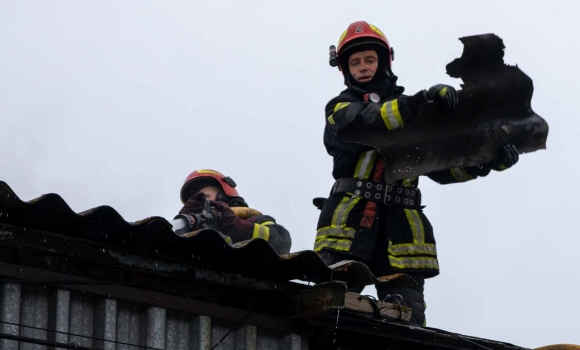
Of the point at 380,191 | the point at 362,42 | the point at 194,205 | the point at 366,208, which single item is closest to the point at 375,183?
the point at 380,191

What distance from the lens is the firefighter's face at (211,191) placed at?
13.7m

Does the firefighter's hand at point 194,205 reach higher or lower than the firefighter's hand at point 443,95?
higher

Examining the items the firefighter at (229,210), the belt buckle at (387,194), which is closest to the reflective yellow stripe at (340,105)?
the belt buckle at (387,194)

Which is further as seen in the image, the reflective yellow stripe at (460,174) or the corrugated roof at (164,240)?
the reflective yellow stripe at (460,174)

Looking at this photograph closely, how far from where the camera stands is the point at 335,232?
32.4 ft

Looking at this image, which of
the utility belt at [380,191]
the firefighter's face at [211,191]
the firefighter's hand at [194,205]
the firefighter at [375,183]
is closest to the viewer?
the firefighter at [375,183]

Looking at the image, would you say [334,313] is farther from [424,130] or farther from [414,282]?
[424,130]

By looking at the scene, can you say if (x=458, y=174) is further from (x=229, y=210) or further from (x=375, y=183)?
(x=229, y=210)

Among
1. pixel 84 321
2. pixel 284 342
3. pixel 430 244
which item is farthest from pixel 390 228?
pixel 84 321

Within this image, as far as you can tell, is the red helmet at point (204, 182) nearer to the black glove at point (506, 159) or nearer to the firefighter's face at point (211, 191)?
the firefighter's face at point (211, 191)

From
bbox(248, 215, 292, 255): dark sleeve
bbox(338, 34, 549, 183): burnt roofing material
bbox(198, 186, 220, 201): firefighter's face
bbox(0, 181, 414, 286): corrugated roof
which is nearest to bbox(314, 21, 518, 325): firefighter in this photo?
bbox(338, 34, 549, 183): burnt roofing material

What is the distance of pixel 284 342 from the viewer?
802 cm

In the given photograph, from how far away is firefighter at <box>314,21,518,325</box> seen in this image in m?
9.62

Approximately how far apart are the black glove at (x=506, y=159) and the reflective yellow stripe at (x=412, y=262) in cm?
99
